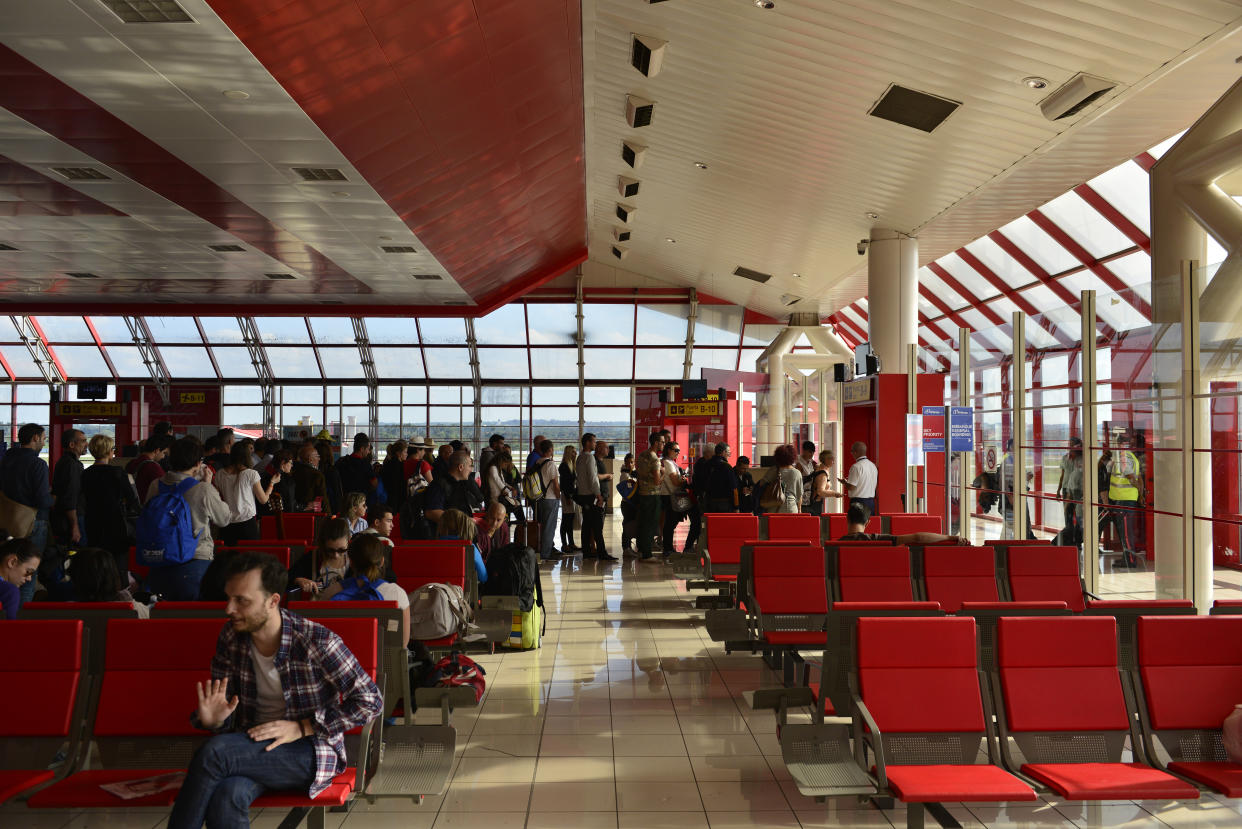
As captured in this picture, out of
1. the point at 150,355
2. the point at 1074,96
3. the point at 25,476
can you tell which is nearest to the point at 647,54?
the point at 1074,96

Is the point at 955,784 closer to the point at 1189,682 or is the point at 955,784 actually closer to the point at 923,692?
the point at 923,692

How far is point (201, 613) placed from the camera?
4.21 m

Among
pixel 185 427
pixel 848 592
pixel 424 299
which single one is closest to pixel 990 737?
pixel 848 592

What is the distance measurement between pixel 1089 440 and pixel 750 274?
14.2 metres

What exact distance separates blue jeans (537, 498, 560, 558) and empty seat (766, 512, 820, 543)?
15.3ft

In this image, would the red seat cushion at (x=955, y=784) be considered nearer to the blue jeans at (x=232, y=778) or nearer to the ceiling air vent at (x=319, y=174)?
the blue jeans at (x=232, y=778)

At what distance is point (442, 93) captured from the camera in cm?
902

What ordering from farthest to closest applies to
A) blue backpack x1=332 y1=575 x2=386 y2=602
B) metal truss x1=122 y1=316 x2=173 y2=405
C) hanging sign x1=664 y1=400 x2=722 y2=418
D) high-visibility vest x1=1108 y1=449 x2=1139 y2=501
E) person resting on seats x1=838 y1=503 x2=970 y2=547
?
1. metal truss x1=122 y1=316 x2=173 y2=405
2. hanging sign x1=664 y1=400 x2=722 y2=418
3. high-visibility vest x1=1108 y1=449 x2=1139 y2=501
4. person resting on seats x1=838 y1=503 x2=970 y2=547
5. blue backpack x1=332 y1=575 x2=386 y2=602

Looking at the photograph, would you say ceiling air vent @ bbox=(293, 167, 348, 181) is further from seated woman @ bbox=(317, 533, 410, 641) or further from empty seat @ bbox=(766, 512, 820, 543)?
seated woman @ bbox=(317, 533, 410, 641)

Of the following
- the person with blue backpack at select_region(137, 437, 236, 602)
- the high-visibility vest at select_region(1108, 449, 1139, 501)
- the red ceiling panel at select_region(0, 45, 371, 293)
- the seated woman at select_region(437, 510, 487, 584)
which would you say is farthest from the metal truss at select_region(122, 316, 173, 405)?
the high-visibility vest at select_region(1108, 449, 1139, 501)

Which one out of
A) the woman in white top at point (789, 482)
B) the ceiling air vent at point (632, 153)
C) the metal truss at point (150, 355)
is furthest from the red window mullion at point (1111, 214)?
the metal truss at point (150, 355)

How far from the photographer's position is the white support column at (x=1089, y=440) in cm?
821

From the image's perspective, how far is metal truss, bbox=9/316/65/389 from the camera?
2650 centimetres

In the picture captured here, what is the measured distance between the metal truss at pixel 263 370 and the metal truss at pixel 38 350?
5.11m
